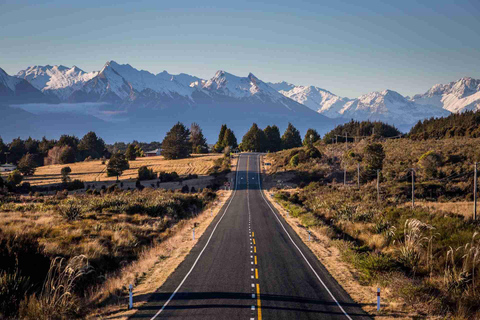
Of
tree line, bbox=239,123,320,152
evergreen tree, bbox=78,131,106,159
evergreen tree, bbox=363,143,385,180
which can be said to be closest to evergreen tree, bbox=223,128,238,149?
tree line, bbox=239,123,320,152

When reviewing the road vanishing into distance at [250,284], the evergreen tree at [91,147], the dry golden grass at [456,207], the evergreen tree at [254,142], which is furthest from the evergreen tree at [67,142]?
the dry golden grass at [456,207]

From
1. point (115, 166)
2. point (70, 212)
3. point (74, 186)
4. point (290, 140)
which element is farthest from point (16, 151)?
point (70, 212)

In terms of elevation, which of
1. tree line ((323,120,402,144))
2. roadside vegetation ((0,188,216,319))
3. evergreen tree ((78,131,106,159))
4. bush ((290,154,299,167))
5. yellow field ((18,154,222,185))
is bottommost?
roadside vegetation ((0,188,216,319))

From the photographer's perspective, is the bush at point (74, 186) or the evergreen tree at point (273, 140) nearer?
the bush at point (74, 186)

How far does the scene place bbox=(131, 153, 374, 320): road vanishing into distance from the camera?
12.6m

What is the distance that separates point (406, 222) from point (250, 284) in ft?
34.4

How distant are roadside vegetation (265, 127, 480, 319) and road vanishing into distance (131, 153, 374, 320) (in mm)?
2768

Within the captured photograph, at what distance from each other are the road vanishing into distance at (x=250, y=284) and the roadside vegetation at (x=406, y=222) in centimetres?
277

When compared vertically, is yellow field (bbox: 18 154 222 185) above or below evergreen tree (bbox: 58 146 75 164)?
below

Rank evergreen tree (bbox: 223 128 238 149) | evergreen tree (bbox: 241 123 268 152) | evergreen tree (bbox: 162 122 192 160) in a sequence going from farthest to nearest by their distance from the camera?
evergreen tree (bbox: 223 128 238 149)
evergreen tree (bbox: 241 123 268 152)
evergreen tree (bbox: 162 122 192 160)

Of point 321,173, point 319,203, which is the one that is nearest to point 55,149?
point 321,173

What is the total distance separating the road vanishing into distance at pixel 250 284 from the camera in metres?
12.6

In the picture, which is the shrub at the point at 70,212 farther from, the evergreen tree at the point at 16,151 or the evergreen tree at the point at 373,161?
the evergreen tree at the point at 16,151

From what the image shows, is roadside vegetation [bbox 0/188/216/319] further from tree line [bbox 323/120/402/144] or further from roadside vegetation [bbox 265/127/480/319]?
tree line [bbox 323/120/402/144]
